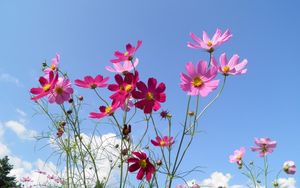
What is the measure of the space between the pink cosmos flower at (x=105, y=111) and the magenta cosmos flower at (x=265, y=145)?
1.79m

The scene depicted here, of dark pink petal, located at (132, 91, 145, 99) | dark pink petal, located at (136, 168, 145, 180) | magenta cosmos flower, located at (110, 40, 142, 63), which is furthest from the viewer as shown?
magenta cosmos flower, located at (110, 40, 142, 63)

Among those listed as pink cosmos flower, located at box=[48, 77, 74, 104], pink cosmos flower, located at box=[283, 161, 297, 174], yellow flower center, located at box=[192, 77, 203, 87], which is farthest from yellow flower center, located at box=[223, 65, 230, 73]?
pink cosmos flower, located at box=[283, 161, 297, 174]

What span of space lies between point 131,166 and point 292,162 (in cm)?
192

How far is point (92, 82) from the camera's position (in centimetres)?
135

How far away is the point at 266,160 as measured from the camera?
8.73 ft

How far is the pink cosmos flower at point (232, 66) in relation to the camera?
4.10 feet

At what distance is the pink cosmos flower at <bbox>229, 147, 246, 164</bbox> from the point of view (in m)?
2.85

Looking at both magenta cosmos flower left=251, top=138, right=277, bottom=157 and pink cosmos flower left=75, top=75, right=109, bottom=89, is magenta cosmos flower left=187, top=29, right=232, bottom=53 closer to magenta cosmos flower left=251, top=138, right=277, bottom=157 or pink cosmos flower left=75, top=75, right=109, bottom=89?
pink cosmos flower left=75, top=75, right=109, bottom=89

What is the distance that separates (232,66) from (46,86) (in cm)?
66

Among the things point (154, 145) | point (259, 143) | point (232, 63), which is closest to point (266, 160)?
point (259, 143)

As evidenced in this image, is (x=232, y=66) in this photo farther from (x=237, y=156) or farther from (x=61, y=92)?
(x=237, y=156)

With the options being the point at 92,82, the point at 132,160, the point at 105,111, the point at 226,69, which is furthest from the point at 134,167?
the point at 226,69

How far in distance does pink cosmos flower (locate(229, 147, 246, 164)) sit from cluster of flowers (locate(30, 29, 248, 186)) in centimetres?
172

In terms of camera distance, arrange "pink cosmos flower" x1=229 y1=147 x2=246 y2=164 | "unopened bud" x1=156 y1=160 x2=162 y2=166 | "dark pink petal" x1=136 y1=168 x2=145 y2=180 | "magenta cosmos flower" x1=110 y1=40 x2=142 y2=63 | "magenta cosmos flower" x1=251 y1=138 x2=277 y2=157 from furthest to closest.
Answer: "pink cosmos flower" x1=229 y1=147 x2=246 y2=164 → "magenta cosmos flower" x1=251 y1=138 x2=277 y2=157 → "unopened bud" x1=156 y1=160 x2=162 y2=166 → "magenta cosmos flower" x1=110 y1=40 x2=142 y2=63 → "dark pink petal" x1=136 y1=168 x2=145 y2=180
